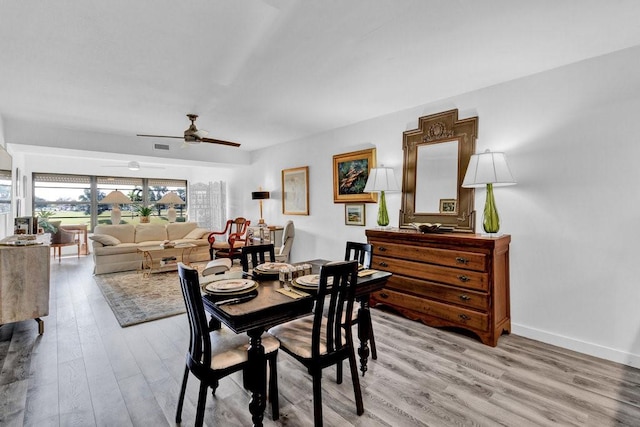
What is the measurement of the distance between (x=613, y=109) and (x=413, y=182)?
6.19 ft

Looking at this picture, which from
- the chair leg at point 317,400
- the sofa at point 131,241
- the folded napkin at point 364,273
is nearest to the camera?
the chair leg at point 317,400

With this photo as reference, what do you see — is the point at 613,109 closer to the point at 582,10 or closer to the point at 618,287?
the point at 582,10

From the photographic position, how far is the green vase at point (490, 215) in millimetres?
2969

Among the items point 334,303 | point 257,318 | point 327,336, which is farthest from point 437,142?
point 257,318

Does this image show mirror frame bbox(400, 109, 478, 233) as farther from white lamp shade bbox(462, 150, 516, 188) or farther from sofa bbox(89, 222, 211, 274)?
sofa bbox(89, 222, 211, 274)

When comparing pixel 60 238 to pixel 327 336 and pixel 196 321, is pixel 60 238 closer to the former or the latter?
pixel 196 321

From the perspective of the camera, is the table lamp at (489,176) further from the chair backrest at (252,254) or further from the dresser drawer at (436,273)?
the chair backrest at (252,254)

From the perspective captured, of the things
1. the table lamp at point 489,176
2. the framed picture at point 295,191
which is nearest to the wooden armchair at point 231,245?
the framed picture at point 295,191

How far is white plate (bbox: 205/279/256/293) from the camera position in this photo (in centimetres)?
184

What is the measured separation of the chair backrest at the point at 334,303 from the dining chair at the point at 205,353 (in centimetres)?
33

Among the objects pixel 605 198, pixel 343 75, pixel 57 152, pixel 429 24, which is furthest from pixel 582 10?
pixel 57 152

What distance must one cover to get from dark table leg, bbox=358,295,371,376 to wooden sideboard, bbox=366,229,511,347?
3.65ft

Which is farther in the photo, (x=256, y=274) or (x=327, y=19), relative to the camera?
(x=256, y=274)

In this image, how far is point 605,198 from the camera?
2.58 m
